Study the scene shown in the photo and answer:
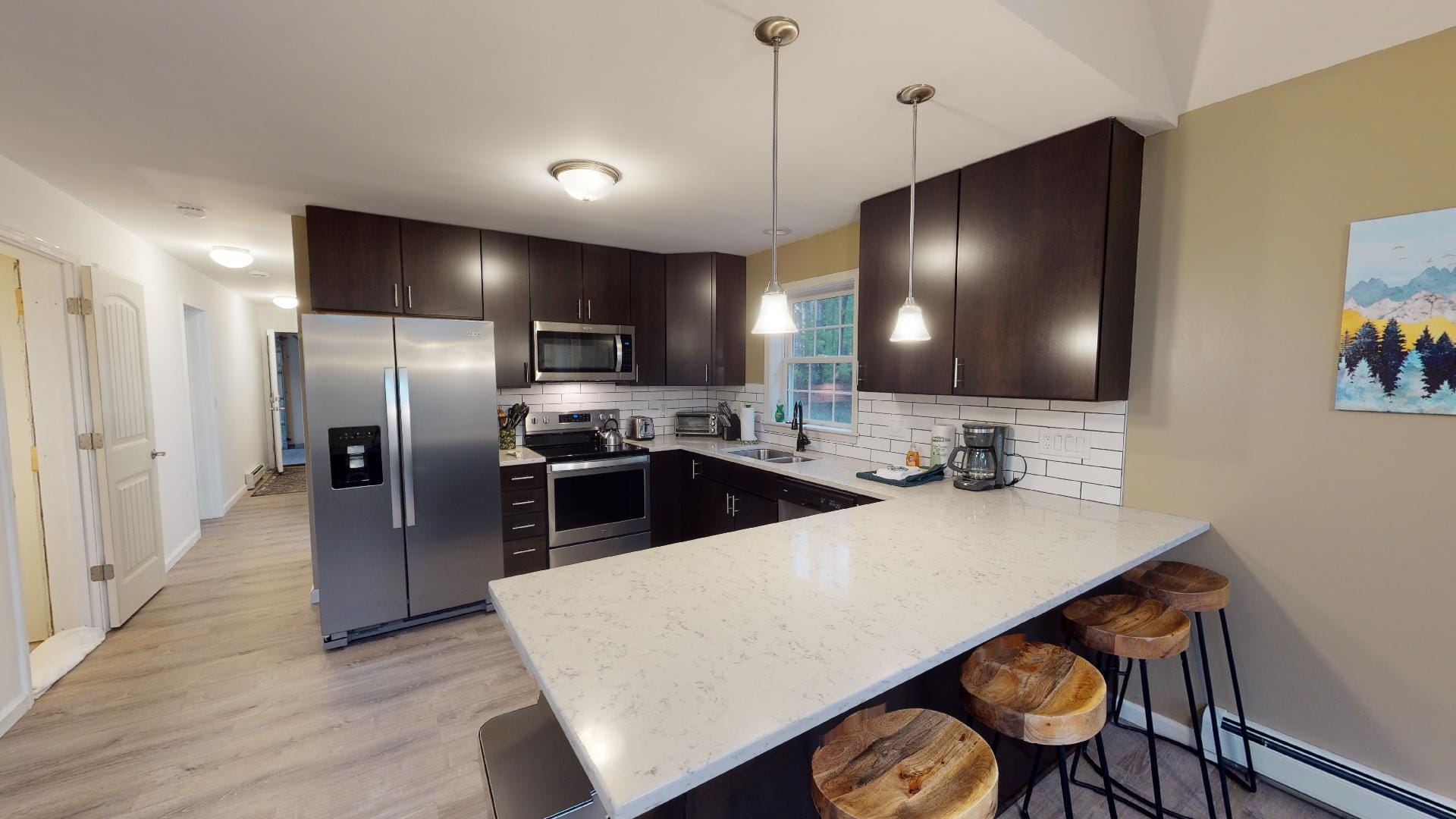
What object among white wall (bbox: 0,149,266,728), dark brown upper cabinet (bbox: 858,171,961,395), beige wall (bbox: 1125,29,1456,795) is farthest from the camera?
white wall (bbox: 0,149,266,728)

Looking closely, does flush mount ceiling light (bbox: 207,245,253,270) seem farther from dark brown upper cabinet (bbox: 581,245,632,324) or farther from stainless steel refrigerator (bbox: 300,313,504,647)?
dark brown upper cabinet (bbox: 581,245,632,324)

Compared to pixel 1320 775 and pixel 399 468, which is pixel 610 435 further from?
pixel 1320 775

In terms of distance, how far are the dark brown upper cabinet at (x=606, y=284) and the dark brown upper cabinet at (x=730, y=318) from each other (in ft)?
2.15

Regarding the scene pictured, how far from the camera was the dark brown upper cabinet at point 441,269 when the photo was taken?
318 cm

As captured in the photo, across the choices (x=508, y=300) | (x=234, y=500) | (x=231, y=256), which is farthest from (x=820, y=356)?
(x=234, y=500)

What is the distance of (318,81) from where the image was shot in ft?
5.48

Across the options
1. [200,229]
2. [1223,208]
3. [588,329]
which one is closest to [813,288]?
[588,329]

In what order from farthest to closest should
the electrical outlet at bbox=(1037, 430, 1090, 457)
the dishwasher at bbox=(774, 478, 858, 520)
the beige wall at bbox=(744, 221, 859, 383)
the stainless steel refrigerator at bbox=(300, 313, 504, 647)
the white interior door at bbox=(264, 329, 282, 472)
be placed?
the white interior door at bbox=(264, 329, 282, 472) < the beige wall at bbox=(744, 221, 859, 383) < the stainless steel refrigerator at bbox=(300, 313, 504, 647) < the dishwasher at bbox=(774, 478, 858, 520) < the electrical outlet at bbox=(1037, 430, 1090, 457)

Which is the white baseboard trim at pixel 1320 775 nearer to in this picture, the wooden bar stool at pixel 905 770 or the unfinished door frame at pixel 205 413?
the wooden bar stool at pixel 905 770

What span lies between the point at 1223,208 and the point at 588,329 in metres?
3.24

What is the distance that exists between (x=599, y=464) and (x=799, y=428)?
132cm

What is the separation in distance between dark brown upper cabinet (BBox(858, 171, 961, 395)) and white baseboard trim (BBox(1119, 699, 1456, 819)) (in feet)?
4.90

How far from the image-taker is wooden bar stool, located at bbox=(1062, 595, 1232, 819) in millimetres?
1427

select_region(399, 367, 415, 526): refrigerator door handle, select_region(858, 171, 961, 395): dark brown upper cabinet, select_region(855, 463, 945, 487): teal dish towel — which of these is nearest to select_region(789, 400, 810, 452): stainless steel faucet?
select_region(858, 171, 961, 395): dark brown upper cabinet
